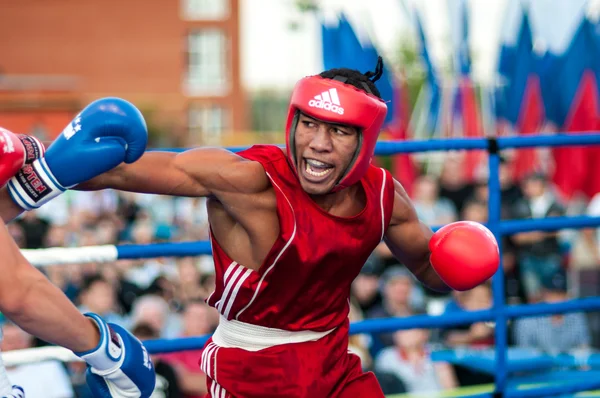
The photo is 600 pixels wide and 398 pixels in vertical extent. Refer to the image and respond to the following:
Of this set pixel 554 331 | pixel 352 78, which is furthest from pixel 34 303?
pixel 554 331

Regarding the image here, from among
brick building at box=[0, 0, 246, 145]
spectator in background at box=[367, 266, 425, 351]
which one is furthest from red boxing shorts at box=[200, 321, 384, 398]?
brick building at box=[0, 0, 246, 145]

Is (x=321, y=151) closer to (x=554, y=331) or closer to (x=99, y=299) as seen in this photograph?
(x=99, y=299)

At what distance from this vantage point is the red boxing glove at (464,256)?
9.69ft

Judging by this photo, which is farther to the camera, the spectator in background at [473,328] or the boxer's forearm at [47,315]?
the spectator in background at [473,328]

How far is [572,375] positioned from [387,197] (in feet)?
8.83

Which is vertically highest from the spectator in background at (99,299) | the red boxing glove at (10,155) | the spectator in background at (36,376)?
the red boxing glove at (10,155)

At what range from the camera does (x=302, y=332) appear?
2881mm

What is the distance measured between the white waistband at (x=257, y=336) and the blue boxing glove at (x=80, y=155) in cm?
70

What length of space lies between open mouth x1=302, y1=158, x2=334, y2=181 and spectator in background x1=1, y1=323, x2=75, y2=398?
7.14 ft

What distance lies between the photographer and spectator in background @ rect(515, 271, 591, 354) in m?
6.04

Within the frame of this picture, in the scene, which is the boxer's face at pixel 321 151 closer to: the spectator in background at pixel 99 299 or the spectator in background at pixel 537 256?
the spectator in background at pixel 99 299

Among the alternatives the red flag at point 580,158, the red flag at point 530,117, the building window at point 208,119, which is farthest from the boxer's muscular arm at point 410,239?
the building window at point 208,119

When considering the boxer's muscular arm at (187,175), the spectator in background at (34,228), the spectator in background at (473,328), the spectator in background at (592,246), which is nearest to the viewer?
the boxer's muscular arm at (187,175)

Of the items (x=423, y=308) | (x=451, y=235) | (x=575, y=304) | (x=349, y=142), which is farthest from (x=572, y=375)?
(x=349, y=142)
